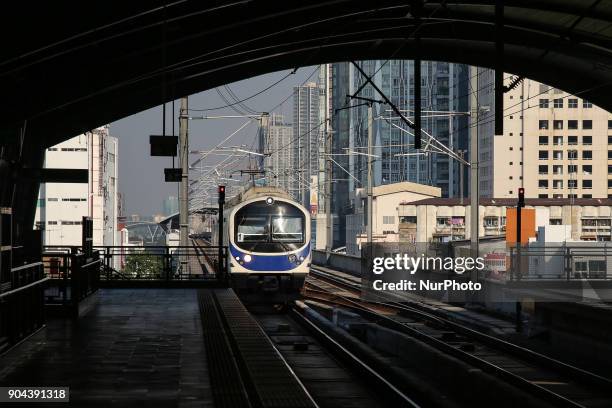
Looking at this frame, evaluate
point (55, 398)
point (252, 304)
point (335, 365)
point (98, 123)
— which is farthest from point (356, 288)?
point (55, 398)

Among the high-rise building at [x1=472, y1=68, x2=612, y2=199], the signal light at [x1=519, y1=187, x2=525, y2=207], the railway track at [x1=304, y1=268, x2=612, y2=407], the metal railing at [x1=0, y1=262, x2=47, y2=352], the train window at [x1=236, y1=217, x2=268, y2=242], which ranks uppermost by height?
the high-rise building at [x1=472, y1=68, x2=612, y2=199]

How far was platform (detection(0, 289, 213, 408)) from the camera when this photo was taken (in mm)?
10180

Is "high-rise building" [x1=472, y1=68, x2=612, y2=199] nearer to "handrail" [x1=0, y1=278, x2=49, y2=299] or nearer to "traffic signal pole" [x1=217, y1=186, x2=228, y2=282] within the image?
"traffic signal pole" [x1=217, y1=186, x2=228, y2=282]

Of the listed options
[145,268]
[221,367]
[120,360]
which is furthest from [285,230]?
[145,268]

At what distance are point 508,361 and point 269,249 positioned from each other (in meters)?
10.6

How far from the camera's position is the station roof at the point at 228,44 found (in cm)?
1755

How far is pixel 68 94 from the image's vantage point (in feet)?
71.4

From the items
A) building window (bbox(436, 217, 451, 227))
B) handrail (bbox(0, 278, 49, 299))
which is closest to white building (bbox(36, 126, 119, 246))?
building window (bbox(436, 217, 451, 227))

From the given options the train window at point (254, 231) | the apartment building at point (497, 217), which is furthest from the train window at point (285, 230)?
the apartment building at point (497, 217)

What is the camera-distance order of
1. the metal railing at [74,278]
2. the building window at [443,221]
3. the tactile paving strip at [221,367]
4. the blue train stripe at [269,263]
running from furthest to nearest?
the building window at [443,221]
the blue train stripe at [269,263]
the metal railing at [74,278]
the tactile paving strip at [221,367]

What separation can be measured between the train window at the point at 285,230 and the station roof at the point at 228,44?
4.72 metres

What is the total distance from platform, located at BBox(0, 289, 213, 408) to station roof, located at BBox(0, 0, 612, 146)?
3.16 m

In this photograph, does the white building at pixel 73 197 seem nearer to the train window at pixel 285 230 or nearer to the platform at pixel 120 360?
the train window at pixel 285 230

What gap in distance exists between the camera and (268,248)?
2720cm
